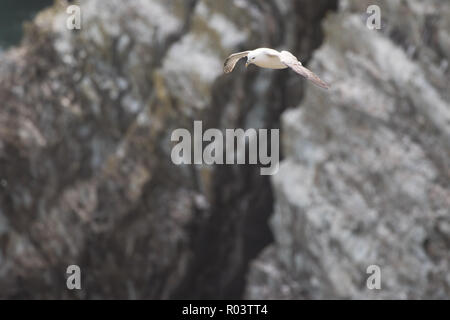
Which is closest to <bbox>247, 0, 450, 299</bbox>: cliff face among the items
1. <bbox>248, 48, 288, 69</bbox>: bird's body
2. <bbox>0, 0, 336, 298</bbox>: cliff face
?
<bbox>0, 0, 336, 298</bbox>: cliff face

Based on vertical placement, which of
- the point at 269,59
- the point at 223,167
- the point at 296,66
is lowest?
the point at 296,66

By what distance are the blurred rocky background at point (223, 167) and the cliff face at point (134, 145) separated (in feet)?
0.15

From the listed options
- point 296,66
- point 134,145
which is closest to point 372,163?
point 134,145

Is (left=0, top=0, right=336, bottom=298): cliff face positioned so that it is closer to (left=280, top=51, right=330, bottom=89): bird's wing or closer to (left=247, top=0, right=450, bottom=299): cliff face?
(left=247, top=0, right=450, bottom=299): cliff face

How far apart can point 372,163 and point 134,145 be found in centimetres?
715

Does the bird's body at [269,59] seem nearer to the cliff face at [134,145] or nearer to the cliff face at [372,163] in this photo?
the cliff face at [372,163]

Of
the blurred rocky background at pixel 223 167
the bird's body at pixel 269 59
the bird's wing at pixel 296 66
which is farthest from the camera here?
the blurred rocky background at pixel 223 167

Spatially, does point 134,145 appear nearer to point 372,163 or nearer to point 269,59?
point 372,163

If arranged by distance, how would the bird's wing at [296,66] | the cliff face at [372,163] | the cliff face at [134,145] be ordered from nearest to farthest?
the bird's wing at [296,66], the cliff face at [372,163], the cliff face at [134,145]

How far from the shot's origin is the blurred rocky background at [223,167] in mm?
14711

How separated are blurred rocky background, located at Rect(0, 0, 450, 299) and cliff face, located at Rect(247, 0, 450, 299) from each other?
4 centimetres

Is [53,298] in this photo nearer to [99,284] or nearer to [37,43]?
[99,284]

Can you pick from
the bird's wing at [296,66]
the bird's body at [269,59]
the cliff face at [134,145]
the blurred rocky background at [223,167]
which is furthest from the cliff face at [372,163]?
the bird's wing at [296,66]

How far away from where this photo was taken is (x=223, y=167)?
57.0 feet
